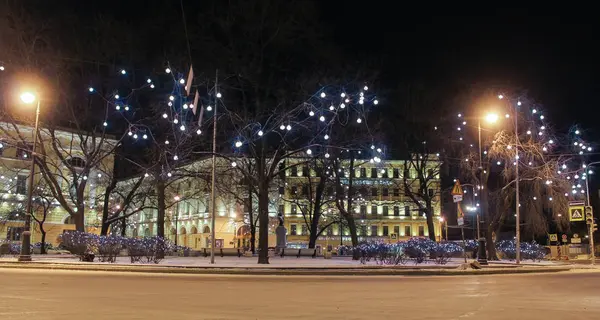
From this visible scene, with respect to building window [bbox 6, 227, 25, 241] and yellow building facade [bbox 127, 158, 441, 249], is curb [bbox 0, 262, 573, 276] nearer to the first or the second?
building window [bbox 6, 227, 25, 241]

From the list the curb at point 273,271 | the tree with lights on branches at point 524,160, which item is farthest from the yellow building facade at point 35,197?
the tree with lights on branches at point 524,160

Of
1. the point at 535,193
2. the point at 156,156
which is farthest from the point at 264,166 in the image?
the point at 535,193

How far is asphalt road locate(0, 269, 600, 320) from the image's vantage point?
32.9 feet

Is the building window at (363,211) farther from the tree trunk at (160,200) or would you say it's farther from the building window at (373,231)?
the tree trunk at (160,200)

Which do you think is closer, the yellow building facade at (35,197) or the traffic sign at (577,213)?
the traffic sign at (577,213)

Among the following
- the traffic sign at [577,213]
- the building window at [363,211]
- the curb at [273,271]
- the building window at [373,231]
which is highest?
A: the building window at [363,211]

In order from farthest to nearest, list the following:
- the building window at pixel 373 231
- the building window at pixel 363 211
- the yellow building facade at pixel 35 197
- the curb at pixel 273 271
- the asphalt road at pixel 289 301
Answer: the building window at pixel 373 231 → the building window at pixel 363 211 → the yellow building facade at pixel 35 197 → the curb at pixel 273 271 → the asphalt road at pixel 289 301

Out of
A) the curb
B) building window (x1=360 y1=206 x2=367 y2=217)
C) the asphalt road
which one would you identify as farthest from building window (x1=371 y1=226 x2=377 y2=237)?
the asphalt road

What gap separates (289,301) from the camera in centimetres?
1233

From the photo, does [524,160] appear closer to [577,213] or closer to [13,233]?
[577,213]

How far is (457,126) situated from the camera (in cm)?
4003

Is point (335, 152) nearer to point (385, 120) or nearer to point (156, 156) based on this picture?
point (385, 120)

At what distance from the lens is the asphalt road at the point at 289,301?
1002 centimetres

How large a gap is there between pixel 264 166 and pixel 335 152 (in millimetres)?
8577
